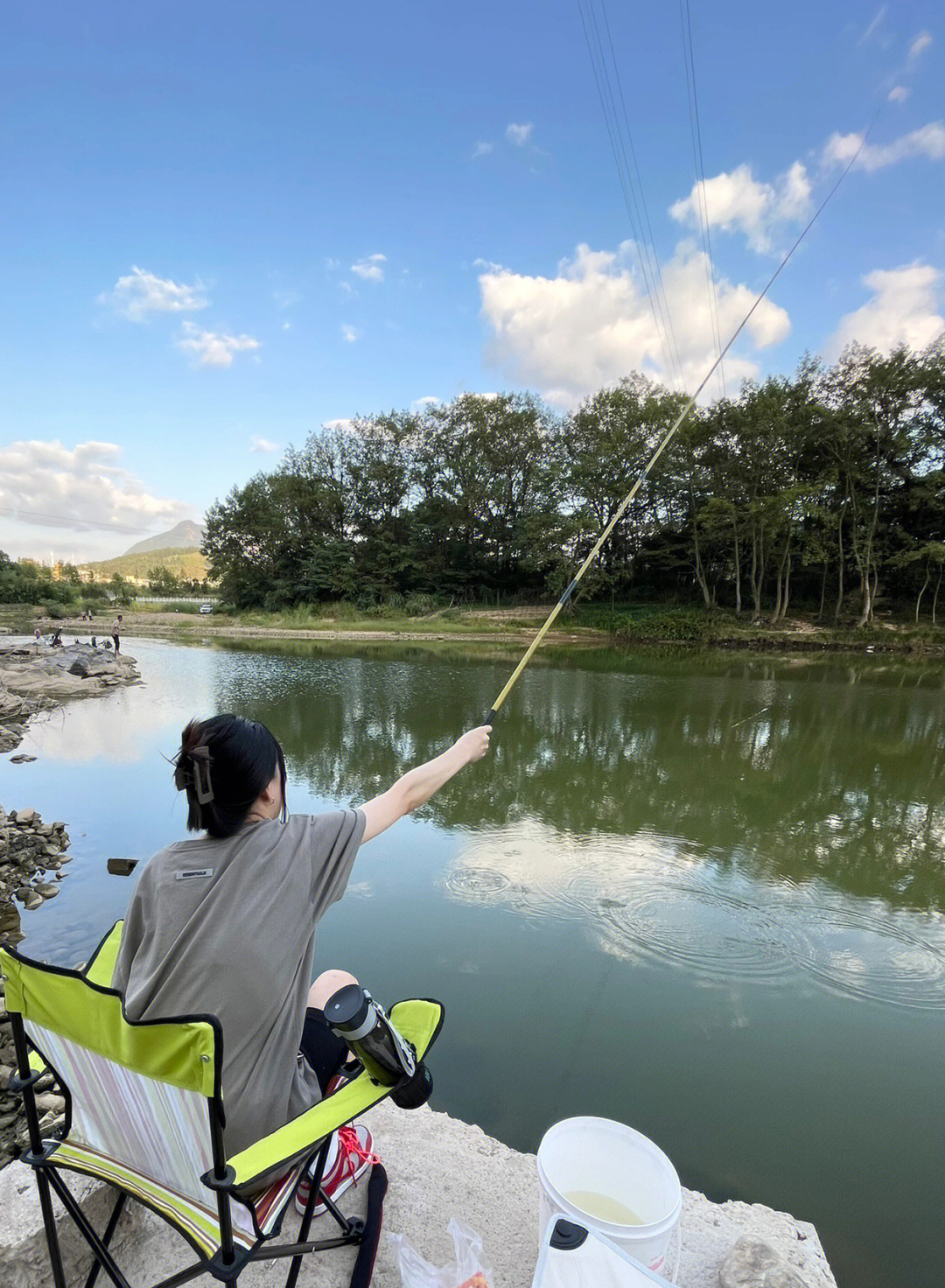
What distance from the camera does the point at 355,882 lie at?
4.56m

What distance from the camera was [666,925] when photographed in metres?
3.98

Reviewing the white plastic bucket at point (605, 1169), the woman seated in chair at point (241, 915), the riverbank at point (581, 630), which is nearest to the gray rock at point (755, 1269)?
the white plastic bucket at point (605, 1169)

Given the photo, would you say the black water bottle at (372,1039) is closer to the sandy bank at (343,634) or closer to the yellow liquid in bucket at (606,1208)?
the yellow liquid in bucket at (606,1208)

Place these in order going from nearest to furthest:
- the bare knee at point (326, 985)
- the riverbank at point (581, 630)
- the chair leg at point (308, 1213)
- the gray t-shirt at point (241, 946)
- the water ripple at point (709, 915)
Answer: the gray t-shirt at point (241, 946) → the chair leg at point (308, 1213) → the bare knee at point (326, 985) → the water ripple at point (709, 915) → the riverbank at point (581, 630)

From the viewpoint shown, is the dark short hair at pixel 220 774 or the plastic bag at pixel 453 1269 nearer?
the dark short hair at pixel 220 774

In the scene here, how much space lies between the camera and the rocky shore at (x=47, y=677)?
33.1ft

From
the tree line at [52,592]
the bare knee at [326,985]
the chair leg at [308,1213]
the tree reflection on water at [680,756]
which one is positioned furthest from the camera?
the tree line at [52,592]

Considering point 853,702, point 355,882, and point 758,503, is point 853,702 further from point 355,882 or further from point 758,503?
point 758,503

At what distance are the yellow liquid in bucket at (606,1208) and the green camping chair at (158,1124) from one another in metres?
0.66

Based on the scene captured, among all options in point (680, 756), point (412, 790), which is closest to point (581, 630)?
point (680, 756)

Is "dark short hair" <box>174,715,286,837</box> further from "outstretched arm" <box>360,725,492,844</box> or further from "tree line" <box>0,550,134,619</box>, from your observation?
"tree line" <box>0,550,134,619</box>

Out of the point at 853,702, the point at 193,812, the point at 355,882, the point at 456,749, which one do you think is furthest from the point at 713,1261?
the point at 853,702

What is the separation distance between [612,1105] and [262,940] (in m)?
2.05

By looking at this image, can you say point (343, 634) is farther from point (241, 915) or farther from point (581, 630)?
point (241, 915)
